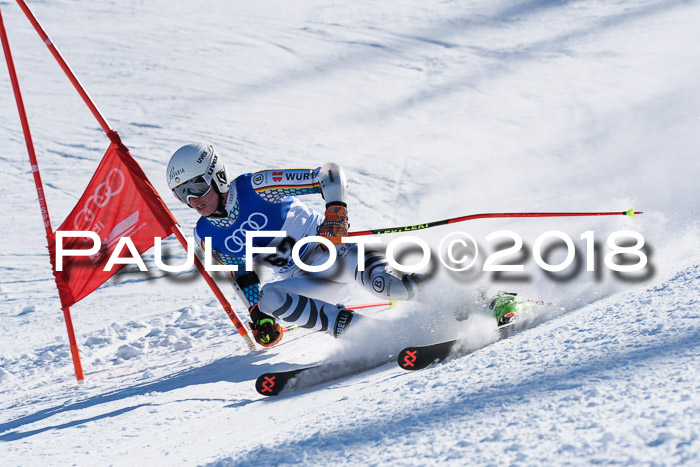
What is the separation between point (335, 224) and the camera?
3.62 metres

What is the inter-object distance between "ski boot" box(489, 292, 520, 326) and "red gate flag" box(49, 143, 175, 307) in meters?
2.13

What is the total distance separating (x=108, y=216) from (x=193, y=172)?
1046mm

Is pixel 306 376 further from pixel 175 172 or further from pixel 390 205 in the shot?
pixel 390 205

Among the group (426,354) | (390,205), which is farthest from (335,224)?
(390,205)

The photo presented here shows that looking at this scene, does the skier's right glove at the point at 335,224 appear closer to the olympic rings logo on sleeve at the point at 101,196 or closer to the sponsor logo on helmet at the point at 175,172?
the sponsor logo on helmet at the point at 175,172

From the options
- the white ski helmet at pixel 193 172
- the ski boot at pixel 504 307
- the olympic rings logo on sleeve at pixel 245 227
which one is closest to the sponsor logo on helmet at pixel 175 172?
the white ski helmet at pixel 193 172

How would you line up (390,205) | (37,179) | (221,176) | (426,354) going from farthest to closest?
(390,205), (37,179), (221,176), (426,354)

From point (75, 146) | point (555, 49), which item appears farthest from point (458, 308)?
point (555, 49)

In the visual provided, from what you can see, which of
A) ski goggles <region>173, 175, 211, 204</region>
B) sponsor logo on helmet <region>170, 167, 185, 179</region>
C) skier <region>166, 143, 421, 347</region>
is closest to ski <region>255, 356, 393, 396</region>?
skier <region>166, 143, 421, 347</region>

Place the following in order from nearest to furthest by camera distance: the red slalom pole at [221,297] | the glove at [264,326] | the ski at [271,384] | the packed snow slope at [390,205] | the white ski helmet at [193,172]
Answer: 1. the packed snow slope at [390,205]
2. the ski at [271,384]
3. the white ski helmet at [193,172]
4. the glove at [264,326]
5. the red slalom pole at [221,297]

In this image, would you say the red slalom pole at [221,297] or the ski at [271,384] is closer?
the ski at [271,384]

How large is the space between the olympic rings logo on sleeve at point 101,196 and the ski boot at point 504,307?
2.46 metres

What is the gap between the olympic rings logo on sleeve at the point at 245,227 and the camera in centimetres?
379

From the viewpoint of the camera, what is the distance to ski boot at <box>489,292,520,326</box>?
3.32m
